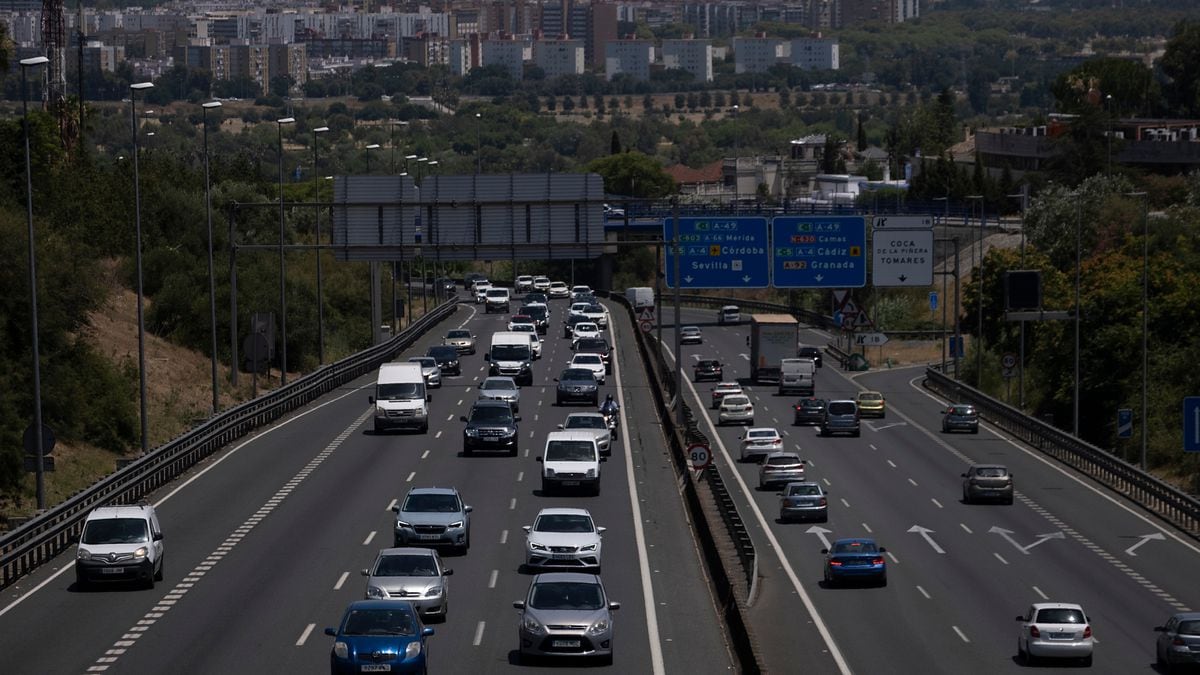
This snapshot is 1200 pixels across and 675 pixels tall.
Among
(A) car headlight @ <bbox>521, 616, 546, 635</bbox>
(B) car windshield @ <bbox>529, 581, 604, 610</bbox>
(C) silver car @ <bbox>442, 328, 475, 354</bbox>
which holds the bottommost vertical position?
(C) silver car @ <bbox>442, 328, 475, 354</bbox>

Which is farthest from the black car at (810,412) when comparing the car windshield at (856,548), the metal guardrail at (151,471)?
the car windshield at (856,548)

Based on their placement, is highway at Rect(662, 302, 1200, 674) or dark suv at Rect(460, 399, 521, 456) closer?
highway at Rect(662, 302, 1200, 674)

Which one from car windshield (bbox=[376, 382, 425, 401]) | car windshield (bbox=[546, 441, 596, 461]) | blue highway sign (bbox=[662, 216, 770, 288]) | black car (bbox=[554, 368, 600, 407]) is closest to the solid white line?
car windshield (bbox=[546, 441, 596, 461])

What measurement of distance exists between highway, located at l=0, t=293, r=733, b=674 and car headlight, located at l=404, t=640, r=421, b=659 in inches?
79.2

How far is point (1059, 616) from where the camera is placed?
30.4m

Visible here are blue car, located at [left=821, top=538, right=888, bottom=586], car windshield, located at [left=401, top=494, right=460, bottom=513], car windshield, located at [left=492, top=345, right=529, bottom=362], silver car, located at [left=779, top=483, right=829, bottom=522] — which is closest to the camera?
car windshield, located at [left=401, top=494, right=460, bottom=513]

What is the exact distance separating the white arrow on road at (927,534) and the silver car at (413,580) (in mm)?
15410

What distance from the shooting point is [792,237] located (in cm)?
6462

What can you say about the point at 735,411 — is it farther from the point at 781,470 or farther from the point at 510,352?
the point at 781,470

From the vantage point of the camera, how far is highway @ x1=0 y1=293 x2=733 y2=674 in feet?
93.4

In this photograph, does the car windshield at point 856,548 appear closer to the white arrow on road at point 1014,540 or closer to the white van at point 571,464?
the white arrow on road at point 1014,540

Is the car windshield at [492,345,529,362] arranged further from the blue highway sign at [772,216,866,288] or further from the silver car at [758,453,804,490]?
the silver car at [758,453,804,490]

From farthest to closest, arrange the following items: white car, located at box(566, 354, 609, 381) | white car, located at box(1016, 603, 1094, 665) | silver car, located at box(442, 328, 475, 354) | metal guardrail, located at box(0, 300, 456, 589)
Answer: silver car, located at box(442, 328, 475, 354), white car, located at box(566, 354, 609, 381), metal guardrail, located at box(0, 300, 456, 589), white car, located at box(1016, 603, 1094, 665)

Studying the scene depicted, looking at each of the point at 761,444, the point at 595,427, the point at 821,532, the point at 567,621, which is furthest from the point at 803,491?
the point at 567,621
